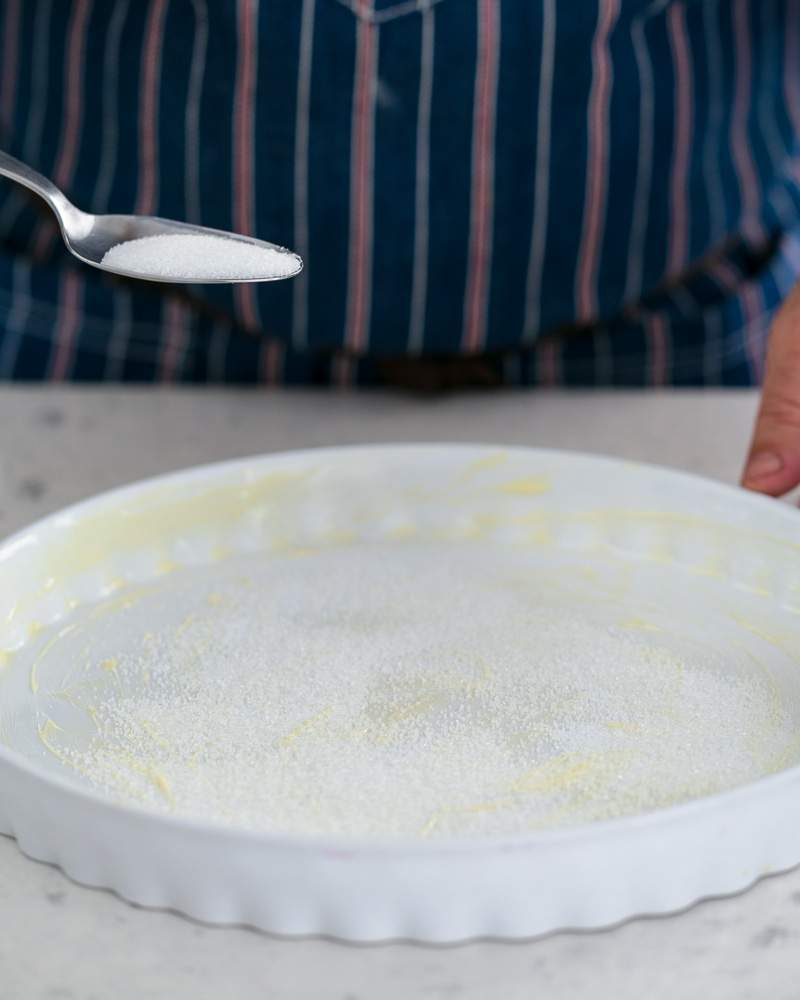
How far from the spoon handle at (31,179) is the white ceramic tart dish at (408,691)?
0.43 ft

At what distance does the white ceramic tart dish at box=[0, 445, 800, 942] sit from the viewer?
0.36m

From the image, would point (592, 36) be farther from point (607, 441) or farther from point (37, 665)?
point (37, 665)

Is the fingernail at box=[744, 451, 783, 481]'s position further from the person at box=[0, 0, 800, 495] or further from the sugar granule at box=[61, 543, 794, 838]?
the sugar granule at box=[61, 543, 794, 838]

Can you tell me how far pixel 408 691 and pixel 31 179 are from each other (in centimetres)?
22

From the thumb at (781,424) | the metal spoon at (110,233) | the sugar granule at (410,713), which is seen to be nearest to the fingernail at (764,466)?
the thumb at (781,424)

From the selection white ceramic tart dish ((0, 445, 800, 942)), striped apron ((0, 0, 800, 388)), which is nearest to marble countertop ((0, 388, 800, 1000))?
white ceramic tart dish ((0, 445, 800, 942))

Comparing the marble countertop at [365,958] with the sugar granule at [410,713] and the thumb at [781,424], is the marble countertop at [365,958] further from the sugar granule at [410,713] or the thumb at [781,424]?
the thumb at [781,424]

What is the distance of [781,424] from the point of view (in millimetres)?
628

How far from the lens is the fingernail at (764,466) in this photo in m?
0.62

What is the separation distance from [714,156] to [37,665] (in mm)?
475

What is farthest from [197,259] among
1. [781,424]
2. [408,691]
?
[781,424]

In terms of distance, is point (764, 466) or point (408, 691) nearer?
point (408, 691)

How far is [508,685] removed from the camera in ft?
1.59

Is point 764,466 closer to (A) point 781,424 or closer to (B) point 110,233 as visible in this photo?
(A) point 781,424
